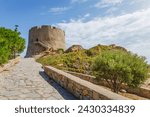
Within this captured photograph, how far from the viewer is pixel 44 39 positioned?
5188 centimetres

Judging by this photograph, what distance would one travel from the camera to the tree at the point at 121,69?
15.4 metres

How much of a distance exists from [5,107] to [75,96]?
2777 millimetres

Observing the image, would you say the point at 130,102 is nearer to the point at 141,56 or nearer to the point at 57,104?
the point at 57,104

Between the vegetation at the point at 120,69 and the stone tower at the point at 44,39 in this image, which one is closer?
the vegetation at the point at 120,69

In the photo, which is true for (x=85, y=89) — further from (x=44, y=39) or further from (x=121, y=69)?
(x=44, y=39)

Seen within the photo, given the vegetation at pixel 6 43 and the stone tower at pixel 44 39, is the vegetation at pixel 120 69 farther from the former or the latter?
the stone tower at pixel 44 39

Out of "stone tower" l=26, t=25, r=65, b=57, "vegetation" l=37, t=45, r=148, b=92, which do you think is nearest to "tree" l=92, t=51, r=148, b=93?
"vegetation" l=37, t=45, r=148, b=92

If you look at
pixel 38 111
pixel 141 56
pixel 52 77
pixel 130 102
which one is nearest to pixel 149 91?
pixel 141 56

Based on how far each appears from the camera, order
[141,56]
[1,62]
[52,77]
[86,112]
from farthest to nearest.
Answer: [141,56] < [1,62] < [52,77] < [86,112]

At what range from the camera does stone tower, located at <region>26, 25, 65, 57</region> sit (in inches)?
2036

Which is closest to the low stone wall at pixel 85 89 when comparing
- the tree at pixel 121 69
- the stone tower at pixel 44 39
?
the tree at pixel 121 69

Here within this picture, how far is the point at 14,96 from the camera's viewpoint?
8.20 m

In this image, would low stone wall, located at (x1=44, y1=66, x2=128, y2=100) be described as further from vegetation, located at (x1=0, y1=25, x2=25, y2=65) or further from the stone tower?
the stone tower

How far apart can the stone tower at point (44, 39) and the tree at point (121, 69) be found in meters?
35.6
